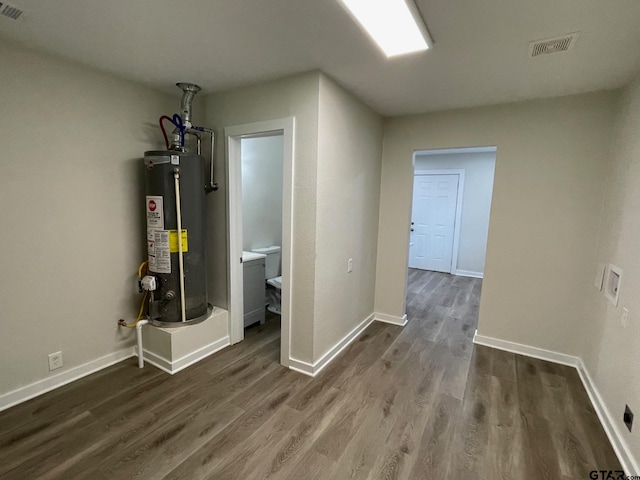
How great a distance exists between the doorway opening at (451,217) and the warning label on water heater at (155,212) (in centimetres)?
427

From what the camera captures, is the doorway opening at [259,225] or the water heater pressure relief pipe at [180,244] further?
the doorway opening at [259,225]

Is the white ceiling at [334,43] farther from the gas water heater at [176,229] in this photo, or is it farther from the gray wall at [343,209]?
the gas water heater at [176,229]

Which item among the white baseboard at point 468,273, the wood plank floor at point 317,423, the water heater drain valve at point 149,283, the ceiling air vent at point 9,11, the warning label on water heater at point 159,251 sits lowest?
the wood plank floor at point 317,423

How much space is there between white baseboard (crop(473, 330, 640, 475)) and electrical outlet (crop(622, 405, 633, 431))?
0.10 meters

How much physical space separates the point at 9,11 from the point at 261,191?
2.66 m

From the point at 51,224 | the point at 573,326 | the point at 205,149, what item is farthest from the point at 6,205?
the point at 573,326

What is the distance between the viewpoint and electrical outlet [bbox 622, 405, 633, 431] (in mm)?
1727

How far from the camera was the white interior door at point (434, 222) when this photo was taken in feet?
20.9

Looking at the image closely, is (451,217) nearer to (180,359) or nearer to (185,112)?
(185,112)

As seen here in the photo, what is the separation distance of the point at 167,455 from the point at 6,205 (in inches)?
74.5

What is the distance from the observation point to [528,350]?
9.71 feet

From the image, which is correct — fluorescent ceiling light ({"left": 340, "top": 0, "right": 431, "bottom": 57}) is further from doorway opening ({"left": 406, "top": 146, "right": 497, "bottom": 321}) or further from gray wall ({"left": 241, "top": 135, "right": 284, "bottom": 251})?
doorway opening ({"left": 406, "top": 146, "right": 497, "bottom": 321})

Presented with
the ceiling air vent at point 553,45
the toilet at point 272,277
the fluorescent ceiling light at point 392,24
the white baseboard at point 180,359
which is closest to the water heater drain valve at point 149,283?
the white baseboard at point 180,359

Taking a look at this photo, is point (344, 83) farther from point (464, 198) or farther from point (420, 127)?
point (464, 198)
